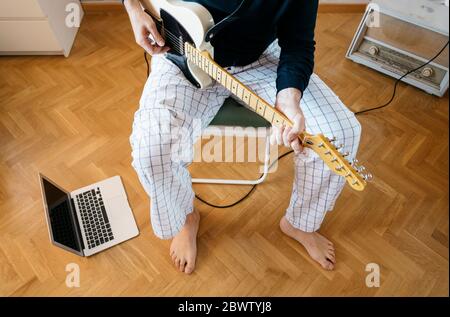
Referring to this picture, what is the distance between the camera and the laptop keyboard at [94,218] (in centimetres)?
117

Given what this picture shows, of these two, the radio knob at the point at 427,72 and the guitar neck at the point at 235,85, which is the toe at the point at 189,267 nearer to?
the guitar neck at the point at 235,85

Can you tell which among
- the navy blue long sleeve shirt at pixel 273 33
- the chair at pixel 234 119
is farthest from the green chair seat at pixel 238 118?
the navy blue long sleeve shirt at pixel 273 33

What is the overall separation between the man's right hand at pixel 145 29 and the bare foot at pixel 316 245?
75cm

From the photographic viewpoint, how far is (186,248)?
1123mm

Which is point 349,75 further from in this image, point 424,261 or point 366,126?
point 424,261

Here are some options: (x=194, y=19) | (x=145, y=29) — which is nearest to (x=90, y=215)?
(x=145, y=29)

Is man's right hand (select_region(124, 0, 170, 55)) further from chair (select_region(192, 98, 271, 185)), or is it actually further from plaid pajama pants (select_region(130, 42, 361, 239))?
chair (select_region(192, 98, 271, 185))

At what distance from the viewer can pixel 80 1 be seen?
1.93m

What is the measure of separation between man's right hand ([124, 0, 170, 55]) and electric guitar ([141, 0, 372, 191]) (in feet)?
0.08

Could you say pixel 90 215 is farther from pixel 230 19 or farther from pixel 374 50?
pixel 374 50

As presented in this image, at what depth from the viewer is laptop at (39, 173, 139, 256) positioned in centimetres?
109

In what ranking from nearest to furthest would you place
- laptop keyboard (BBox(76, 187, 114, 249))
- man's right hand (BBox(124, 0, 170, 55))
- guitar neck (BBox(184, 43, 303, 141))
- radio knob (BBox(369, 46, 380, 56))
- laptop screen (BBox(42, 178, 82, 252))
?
1. guitar neck (BBox(184, 43, 303, 141))
2. man's right hand (BBox(124, 0, 170, 55))
3. laptop screen (BBox(42, 178, 82, 252))
4. laptop keyboard (BBox(76, 187, 114, 249))
5. radio knob (BBox(369, 46, 380, 56))

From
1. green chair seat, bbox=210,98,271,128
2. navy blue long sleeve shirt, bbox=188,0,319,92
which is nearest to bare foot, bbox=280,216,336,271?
green chair seat, bbox=210,98,271,128
